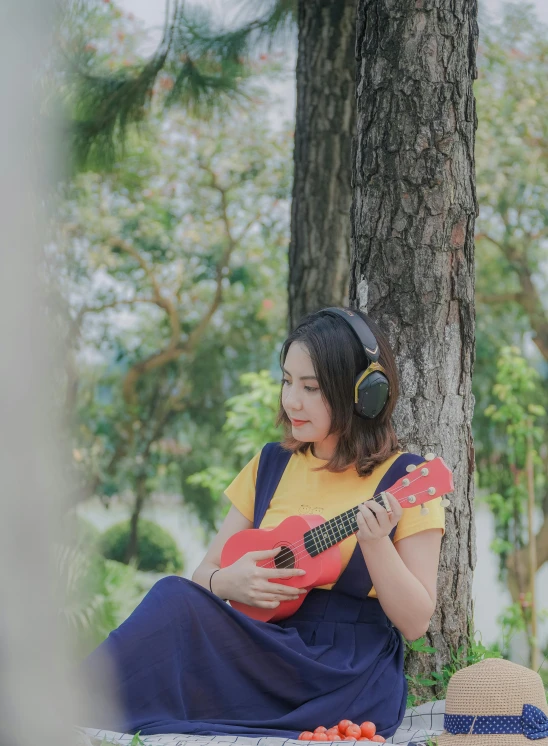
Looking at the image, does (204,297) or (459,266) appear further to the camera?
(204,297)

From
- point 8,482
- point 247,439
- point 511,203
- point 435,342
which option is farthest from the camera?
point 511,203

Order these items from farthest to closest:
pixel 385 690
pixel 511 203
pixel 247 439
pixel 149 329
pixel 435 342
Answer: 1. pixel 149 329
2. pixel 511 203
3. pixel 247 439
4. pixel 435 342
5. pixel 385 690

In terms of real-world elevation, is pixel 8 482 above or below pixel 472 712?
above

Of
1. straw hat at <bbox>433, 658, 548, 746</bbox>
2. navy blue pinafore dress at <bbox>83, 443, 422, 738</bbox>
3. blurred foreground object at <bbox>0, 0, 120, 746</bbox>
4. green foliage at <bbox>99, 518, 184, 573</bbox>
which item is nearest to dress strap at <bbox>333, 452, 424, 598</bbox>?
navy blue pinafore dress at <bbox>83, 443, 422, 738</bbox>

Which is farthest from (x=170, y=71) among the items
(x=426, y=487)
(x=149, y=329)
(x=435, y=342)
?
(x=149, y=329)

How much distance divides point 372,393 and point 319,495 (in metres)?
0.28

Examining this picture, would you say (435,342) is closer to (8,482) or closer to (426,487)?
(426,487)

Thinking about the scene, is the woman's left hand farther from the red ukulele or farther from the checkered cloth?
the checkered cloth

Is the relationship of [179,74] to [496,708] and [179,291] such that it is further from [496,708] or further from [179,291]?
[179,291]

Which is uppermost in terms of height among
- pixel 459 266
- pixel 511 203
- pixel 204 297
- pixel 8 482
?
pixel 511 203

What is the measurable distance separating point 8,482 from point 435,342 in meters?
2.01

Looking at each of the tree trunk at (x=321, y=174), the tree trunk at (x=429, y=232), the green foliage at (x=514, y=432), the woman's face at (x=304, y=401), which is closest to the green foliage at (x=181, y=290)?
the green foliage at (x=514, y=432)

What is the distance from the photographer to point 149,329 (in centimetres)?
909

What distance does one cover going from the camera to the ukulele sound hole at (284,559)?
6.21 feet
